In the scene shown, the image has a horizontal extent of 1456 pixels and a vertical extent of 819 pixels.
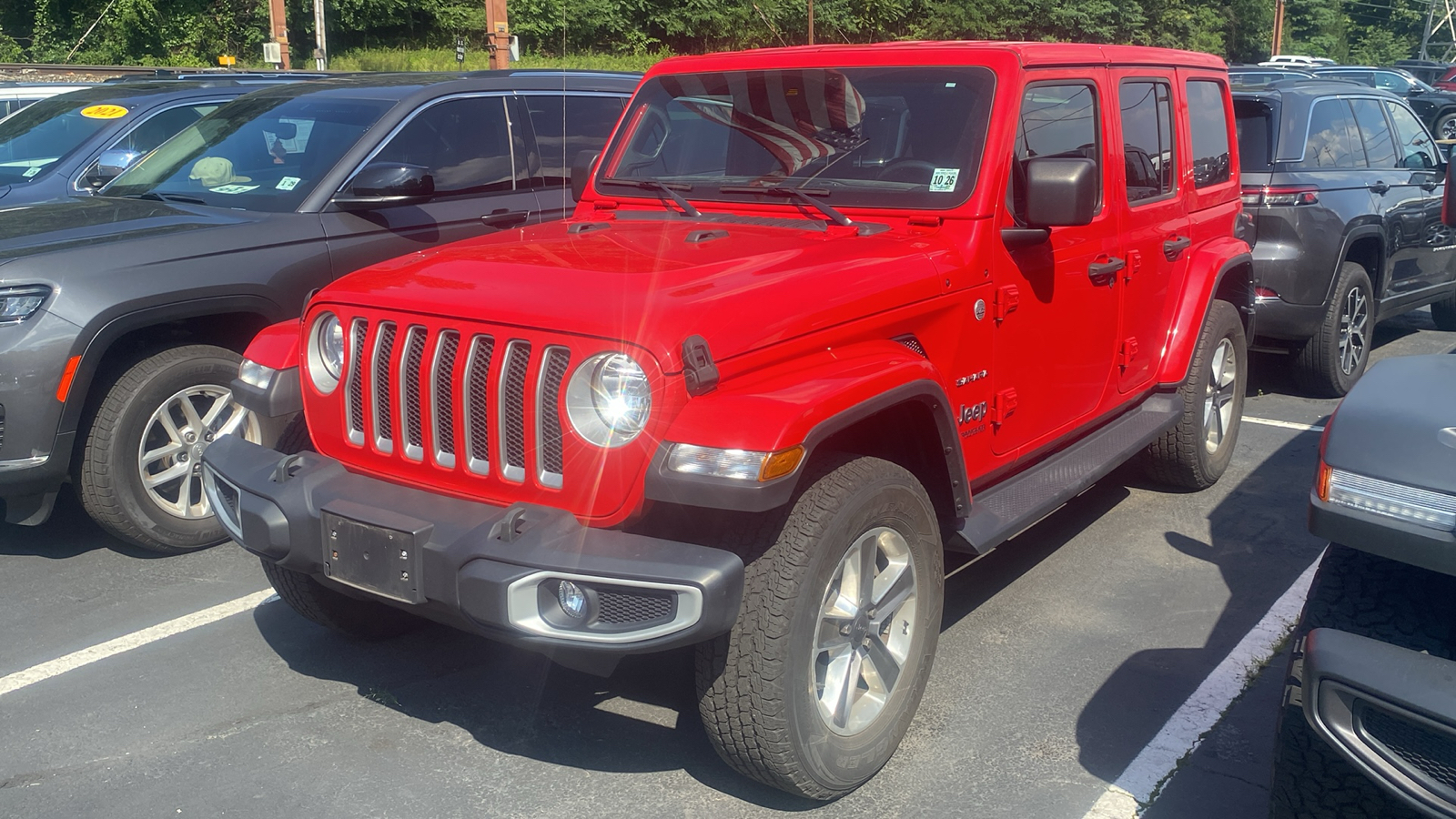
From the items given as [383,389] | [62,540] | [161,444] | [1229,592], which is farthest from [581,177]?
[1229,592]

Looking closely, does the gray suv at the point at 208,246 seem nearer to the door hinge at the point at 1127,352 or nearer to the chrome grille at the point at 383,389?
the chrome grille at the point at 383,389

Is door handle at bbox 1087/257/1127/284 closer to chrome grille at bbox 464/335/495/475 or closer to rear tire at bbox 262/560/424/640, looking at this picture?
chrome grille at bbox 464/335/495/475

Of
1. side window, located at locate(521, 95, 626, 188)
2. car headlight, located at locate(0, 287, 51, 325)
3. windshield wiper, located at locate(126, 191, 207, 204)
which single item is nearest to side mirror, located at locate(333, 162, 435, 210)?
windshield wiper, located at locate(126, 191, 207, 204)

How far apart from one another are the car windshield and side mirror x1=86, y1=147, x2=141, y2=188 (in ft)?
13.6

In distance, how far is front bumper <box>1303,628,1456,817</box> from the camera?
2.09 metres

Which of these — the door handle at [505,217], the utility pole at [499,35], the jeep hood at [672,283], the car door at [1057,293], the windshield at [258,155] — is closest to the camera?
the jeep hood at [672,283]

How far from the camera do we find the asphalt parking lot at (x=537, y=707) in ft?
10.4

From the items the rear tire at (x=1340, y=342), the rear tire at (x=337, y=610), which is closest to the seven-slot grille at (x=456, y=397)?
the rear tire at (x=337, y=610)

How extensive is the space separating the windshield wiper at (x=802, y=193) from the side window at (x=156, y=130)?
5277 mm

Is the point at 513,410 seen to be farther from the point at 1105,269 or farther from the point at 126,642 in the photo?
the point at 1105,269

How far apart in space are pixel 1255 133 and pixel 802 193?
4345 millimetres

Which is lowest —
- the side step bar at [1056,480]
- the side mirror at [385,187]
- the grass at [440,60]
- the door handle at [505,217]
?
the side step bar at [1056,480]

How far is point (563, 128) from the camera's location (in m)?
6.34

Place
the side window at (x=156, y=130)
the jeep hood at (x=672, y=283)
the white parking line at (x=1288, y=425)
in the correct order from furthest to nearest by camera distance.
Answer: the side window at (x=156, y=130) → the white parking line at (x=1288, y=425) → the jeep hood at (x=672, y=283)
